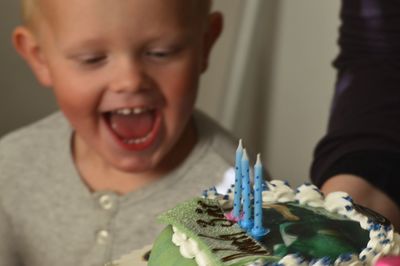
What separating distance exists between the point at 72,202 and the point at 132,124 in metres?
0.18

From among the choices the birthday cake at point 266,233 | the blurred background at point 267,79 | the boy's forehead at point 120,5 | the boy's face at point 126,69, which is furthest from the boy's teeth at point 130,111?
the blurred background at point 267,79

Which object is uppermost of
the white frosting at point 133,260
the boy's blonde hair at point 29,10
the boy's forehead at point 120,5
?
the boy's forehead at point 120,5

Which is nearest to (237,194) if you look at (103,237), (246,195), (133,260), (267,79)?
(246,195)

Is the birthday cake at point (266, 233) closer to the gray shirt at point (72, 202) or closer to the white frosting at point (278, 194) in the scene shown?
the white frosting at point (278, 194)

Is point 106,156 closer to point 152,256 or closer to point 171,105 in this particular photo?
point 171,105

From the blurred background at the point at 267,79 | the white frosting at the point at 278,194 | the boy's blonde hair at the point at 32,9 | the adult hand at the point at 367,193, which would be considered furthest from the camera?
the blurred background at the point at 267,79

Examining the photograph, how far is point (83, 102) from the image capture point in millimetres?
1040

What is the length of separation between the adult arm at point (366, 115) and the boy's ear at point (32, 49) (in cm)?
43

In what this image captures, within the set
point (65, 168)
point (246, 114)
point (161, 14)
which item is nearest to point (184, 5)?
point (161, 14)

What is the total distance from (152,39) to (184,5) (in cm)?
7

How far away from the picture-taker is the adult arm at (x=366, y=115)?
100 centimetres

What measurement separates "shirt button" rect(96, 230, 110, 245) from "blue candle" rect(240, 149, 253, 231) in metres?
0.51

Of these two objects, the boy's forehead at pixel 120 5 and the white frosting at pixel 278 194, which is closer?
the white frosting at pixel 278 194

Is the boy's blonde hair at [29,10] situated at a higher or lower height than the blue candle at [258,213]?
higher
